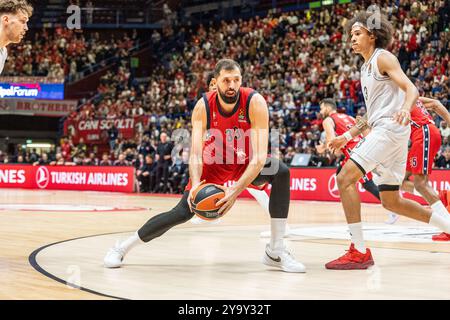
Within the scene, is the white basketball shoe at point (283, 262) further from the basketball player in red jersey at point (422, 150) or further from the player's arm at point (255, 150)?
the basketball player in red jersey at point (422, 150)

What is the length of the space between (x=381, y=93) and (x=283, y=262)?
173cm

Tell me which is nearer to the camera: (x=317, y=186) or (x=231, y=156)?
(x=231, y=156)

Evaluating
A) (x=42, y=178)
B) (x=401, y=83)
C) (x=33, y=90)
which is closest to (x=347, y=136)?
(x=401, y=83)

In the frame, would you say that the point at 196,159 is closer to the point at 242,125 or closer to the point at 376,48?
the point at 242,125

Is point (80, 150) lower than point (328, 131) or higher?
lower

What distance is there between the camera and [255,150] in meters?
5.76

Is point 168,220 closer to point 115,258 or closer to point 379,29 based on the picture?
point 115,258

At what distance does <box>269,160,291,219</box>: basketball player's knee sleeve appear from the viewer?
5.99 meters

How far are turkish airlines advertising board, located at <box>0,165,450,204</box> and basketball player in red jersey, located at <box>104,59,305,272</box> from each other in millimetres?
11885

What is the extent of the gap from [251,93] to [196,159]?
720 millimetres

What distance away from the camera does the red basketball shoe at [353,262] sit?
6055 millimetres

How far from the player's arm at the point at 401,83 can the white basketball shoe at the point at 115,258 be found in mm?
2518

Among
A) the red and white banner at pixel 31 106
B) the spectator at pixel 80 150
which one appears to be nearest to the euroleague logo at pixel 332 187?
the spectator at pixel 80 150

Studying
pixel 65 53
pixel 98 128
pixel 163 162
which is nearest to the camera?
pixel 163 162
